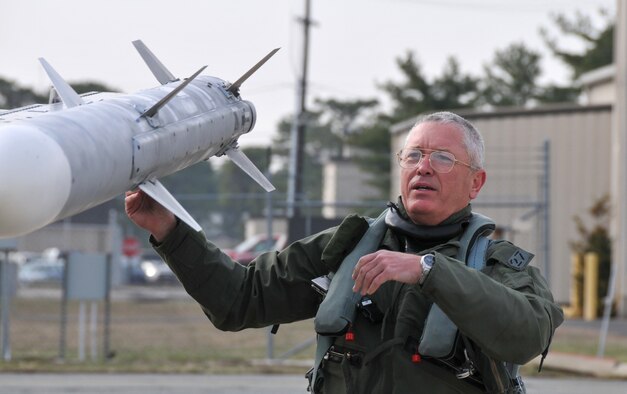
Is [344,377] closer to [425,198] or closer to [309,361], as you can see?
[425,198]

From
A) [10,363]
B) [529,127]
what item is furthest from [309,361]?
[529,127]

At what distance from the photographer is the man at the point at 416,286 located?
155 inches

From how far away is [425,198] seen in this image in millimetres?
4387

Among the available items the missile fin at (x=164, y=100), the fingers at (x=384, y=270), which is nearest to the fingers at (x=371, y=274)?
the fingers at (x=384, y=270)

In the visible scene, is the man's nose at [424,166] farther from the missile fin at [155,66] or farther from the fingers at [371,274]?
the missile fin at [155,66]

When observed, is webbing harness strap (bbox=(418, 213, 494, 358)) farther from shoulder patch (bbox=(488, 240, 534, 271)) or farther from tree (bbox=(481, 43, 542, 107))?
tree (bbox=(481, 43, 542, 107))

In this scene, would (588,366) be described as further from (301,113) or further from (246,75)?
(301,113)

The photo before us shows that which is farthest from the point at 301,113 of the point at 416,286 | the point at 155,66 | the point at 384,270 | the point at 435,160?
the point at 384,270

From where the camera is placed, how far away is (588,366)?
16.1m

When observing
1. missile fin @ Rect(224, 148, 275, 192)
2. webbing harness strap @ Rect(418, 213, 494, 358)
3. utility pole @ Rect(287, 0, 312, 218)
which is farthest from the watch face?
A: utility pole @ Rect(287, 0, 312, 218)

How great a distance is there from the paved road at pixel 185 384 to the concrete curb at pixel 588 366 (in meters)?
0.52

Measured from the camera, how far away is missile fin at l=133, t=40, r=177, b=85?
5082 mm

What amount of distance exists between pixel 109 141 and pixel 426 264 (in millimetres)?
1016

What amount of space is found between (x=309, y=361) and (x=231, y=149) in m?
11.7
